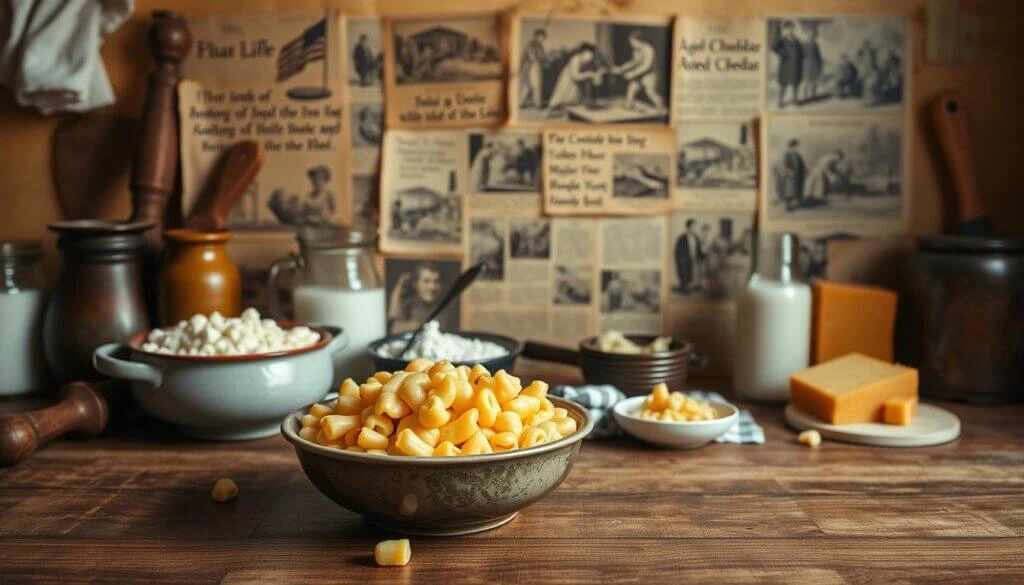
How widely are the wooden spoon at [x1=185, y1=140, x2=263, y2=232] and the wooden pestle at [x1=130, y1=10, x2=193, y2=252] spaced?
0.23 feet

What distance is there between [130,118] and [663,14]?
94 centimetres

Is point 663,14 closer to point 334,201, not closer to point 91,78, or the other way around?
point 334,201

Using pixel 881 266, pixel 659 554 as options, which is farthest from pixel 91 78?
pixel 881 266

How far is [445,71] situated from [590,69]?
250 millimetres

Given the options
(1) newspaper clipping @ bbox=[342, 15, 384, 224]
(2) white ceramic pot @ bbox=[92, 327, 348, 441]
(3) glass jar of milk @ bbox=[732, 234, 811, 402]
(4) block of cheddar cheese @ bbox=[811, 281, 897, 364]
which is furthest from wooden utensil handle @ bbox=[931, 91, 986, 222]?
(2) white ceramic pot @ bbox=[92, 327, 348, 441]

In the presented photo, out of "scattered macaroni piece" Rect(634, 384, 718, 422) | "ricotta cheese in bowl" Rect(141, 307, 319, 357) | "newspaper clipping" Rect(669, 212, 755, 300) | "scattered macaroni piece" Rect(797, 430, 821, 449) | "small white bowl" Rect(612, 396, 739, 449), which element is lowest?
"scattered macaroni piece" Rect(797, 430, 821, 449)

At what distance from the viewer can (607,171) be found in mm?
1638

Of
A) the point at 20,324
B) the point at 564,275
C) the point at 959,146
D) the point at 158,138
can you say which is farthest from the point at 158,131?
the point at 959,146

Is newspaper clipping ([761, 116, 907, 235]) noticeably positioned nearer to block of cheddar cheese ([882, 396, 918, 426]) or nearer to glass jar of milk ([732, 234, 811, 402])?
glass jar of milk ([732, 234, 811, 402])

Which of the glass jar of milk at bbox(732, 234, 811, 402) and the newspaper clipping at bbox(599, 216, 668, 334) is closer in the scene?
the glass jar of milk at bbox(732, 234, 811, 402)

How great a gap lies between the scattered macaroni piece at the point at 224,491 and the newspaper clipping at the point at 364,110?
2.26 feet

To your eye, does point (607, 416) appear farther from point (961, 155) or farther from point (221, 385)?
Result: point (961, 155)

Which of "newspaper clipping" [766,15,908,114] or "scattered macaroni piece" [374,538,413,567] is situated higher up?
"newspaper clipping" [766,15,908,114]

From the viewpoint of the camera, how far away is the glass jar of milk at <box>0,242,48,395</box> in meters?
1.49
